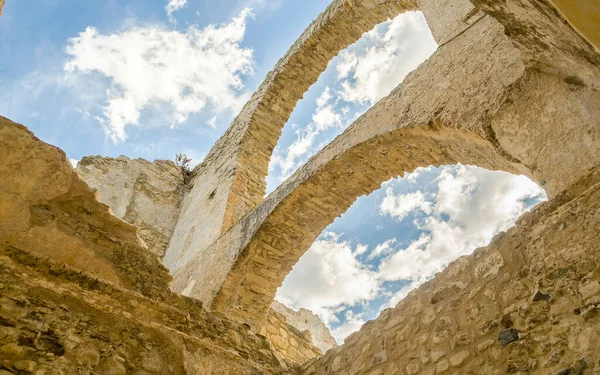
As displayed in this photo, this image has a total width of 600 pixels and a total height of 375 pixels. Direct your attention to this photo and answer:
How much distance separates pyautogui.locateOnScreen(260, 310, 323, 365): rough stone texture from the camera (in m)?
5.05

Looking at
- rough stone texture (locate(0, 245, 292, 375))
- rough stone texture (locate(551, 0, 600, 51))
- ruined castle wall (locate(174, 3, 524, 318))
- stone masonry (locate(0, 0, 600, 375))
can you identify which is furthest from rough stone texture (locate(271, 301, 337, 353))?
rough stone texture (locate(551, 0, 600, 51))

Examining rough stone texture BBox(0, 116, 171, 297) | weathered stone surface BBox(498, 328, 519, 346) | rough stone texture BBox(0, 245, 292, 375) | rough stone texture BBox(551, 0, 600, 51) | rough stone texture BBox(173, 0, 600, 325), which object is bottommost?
weathered stone surface BBox(498, 328, 519, 346)

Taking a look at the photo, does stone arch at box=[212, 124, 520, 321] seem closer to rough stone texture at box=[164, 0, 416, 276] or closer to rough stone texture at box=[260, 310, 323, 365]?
rough stone texture at box=[260, 310, 323, 365]

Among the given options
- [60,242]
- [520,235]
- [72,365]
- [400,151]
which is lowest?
[72,365]

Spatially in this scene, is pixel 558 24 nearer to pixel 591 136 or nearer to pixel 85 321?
pixel 591 136

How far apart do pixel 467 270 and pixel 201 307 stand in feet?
5.38

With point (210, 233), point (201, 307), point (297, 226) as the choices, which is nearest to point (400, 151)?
point (297, 226)

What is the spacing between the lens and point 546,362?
172 cm

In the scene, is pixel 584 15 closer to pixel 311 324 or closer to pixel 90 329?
pixel 90 329

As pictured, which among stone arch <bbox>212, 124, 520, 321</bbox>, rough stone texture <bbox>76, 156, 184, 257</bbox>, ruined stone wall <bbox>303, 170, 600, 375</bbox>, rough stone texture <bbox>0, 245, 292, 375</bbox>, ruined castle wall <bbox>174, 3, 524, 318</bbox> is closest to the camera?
ruined stone wall <bbox>303, 170, 600, 375</bbox>

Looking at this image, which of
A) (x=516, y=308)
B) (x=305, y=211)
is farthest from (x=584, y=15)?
(x=305, y=211)

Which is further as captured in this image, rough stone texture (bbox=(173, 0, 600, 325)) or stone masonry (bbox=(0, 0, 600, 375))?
rough stone texture (bbox=(173, 0, 600, 325))

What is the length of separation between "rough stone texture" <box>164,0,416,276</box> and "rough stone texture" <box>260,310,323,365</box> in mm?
2387

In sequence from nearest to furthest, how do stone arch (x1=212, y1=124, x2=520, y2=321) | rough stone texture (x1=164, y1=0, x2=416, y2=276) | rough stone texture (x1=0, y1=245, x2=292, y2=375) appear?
rough stone texture (x1=0, y1=245, x2=292, y2=375), stone arch (x1=212, y1=124, x2=520, y2=321), rough stone texture (x1=164, y1=0, x2=416, y2=276)
